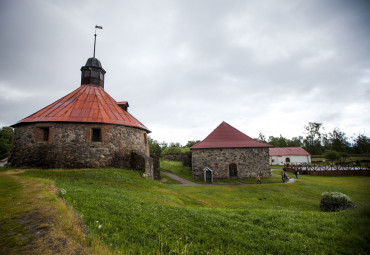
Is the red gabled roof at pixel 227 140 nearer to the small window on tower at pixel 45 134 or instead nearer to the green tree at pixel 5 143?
the small window on tower at pixel 45 134

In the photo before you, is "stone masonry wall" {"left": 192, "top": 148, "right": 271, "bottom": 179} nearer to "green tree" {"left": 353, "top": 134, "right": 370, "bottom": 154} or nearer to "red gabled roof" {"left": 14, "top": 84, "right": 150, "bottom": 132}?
"red gabled roof" {"left": 14, "top": 84, "right": 150, "bottom": 132}

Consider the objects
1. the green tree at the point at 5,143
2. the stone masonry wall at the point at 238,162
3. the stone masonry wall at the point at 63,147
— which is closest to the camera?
the stone masonry wall at the point at 63,147

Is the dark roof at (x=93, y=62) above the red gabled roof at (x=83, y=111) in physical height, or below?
above

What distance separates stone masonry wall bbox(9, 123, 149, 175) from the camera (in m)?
12.8

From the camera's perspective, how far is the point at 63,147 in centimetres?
1291

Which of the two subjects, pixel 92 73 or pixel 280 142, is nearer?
pixel 92 73

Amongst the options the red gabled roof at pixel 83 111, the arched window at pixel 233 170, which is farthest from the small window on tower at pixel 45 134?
the arched window at pixel 233 170

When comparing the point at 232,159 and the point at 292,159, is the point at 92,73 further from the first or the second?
the point at 292,159

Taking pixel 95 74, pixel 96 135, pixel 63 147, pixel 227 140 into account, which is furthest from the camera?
pixel 227 140

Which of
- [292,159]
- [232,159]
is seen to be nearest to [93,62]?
[232,159]

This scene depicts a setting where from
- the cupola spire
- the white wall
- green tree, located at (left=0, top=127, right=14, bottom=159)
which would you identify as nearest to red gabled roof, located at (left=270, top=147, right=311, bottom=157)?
the white wall

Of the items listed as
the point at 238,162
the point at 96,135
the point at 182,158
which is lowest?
the point at 238,162

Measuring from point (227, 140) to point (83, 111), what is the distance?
1604 cm

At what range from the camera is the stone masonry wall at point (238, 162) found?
68.2 feet
